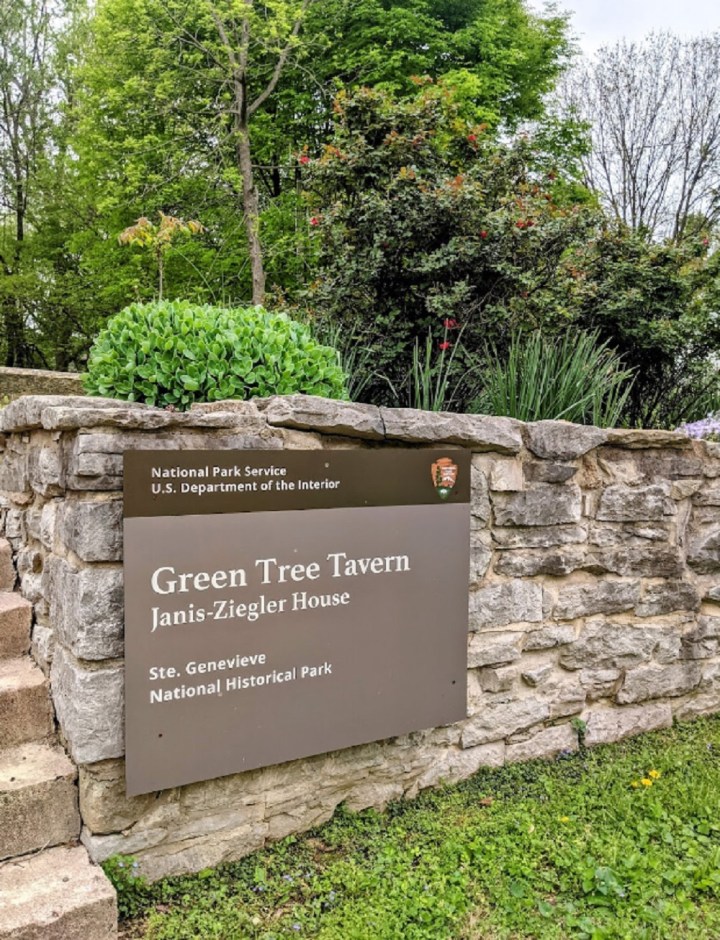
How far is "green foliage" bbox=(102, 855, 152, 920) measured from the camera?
5.68 ft

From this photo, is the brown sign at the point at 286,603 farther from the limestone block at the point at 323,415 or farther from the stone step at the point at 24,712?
the stone step at the point at 24,712

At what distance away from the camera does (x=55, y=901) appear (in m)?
1.56

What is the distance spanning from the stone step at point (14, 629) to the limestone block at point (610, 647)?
2.04 m

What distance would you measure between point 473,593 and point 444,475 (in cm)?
47

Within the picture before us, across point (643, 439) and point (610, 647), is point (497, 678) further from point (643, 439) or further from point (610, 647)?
point (643, 439)

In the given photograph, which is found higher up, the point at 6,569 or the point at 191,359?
the point at 191,359

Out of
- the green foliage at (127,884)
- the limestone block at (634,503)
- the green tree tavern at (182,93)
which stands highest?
the green tree tavern at (182,93)

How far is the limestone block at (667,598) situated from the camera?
2.81m

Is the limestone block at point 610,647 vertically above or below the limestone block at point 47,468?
below

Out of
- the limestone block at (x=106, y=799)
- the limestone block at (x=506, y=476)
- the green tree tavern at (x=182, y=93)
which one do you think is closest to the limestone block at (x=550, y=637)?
the limestone block at (x=506, y=476)

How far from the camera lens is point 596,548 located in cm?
266

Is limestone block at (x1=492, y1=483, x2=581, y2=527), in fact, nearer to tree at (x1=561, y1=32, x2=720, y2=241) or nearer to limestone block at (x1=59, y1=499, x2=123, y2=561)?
limestone block at (x1=59, y1=499, x2=123, y2=561)

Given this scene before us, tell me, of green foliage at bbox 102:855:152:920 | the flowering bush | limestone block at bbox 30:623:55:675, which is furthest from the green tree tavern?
green foliage at bbox 102:855:152:920

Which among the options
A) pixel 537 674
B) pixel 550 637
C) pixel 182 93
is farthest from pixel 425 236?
pixel 182 93
